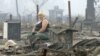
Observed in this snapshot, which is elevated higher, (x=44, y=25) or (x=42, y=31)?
(x=44, y=25)

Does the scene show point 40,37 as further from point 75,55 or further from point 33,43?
point 75,55

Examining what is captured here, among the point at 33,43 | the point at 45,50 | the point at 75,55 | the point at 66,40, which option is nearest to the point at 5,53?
the point at 33,43

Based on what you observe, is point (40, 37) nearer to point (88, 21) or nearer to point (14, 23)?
point (14, 23)

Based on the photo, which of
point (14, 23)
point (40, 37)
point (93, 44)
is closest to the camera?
A: point (93, 44)

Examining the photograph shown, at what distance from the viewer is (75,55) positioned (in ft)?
27.3

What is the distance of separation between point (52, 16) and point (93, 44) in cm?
5594

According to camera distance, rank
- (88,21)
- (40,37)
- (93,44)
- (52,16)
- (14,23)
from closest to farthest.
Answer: (93,44), (40,37), (14,23), (88,21), (52,16)

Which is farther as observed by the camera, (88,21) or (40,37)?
(88,21)

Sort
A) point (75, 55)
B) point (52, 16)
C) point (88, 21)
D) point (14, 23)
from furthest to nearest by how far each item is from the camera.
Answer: point (52, 16), point (88, 21), point (14, 23), point (75, 55)

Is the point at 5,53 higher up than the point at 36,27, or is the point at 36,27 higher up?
the point at 36,27

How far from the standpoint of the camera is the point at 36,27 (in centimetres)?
1202

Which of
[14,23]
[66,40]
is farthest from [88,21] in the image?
[66,40]

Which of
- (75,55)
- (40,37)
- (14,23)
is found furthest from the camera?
(14,23)

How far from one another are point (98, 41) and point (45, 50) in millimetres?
1764
